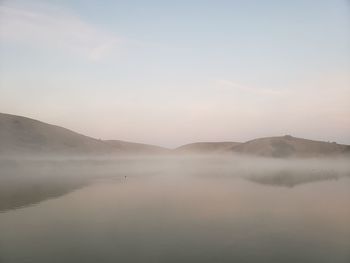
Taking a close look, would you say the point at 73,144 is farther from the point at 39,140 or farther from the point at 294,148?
the point at 294,148

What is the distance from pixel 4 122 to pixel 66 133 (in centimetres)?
2828

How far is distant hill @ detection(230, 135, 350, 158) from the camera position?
537ft

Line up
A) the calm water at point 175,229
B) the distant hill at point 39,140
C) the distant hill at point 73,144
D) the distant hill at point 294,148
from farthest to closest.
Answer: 1. the distant hill at point 294,148
2. the distant hill at point 73,144
3. the distant hill at point 39,140
4. the calm water at point 175,229

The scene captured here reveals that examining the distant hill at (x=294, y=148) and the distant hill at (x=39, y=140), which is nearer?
the distant hill at (x=39, y=140)

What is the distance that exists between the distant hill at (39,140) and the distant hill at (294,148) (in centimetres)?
7734

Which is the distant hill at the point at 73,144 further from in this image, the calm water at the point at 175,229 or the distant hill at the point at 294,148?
the calm water at the point at 175,229

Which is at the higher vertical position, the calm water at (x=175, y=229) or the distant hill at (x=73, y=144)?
the distant hill at (x=73, y=144)

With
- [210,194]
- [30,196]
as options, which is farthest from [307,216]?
[30,196]

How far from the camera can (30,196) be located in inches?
1422

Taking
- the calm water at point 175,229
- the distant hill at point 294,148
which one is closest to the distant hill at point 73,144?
the distant hill at point 294,148

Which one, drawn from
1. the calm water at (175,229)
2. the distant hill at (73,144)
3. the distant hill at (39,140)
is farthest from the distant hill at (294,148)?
the calm water at (175,229)

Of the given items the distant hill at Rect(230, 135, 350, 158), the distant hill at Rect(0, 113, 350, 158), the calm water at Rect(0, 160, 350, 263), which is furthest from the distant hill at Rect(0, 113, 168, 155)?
the calm water at Rect(0, 160, 350, 263)

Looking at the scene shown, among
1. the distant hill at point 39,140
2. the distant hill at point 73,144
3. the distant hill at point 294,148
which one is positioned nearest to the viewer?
the distant hill at point 39,140

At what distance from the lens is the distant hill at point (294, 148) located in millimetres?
163625
